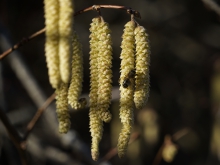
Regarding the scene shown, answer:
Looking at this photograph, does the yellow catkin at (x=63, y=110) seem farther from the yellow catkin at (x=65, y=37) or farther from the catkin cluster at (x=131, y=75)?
the yellow catkin at (x=65, y=37)

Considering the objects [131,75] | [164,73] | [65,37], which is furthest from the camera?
Result: [164,73]

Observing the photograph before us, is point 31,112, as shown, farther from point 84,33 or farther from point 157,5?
point 157,5

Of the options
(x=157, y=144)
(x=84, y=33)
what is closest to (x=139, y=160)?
(x=157, y=144)

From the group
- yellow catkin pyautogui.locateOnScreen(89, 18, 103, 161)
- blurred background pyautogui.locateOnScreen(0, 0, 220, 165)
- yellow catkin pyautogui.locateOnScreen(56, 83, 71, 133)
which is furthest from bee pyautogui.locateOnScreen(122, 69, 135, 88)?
blurred background pyautogui.locateOnScreen(0, 0, 220, 165)

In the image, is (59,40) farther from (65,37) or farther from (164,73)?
(164,73)

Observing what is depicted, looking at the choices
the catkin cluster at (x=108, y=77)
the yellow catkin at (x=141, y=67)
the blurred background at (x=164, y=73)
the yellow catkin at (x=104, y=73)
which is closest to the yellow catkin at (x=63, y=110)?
the catkin cluster at (x=108, y=77)

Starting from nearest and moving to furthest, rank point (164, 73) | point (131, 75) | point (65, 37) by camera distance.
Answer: point (65, 37) → point (131, 75) → point (164, 73)

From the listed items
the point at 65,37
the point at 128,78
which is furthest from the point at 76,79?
the point at 65,37
